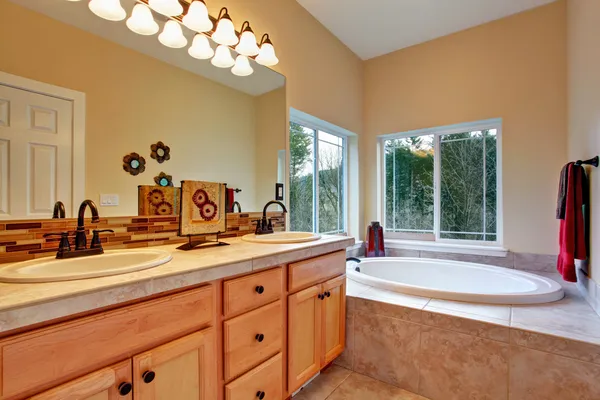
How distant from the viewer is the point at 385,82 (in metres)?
3.19

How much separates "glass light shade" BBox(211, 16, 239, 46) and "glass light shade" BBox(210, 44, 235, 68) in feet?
0.14

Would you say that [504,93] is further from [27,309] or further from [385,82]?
[27,309]

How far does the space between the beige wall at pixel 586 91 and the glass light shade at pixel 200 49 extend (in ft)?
7.10

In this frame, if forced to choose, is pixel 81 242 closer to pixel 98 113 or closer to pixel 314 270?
pixel 98 113

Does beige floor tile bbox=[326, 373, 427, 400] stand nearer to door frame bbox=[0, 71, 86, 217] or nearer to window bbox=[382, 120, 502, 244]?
door frame bbox=[0, 71, 86, 217]

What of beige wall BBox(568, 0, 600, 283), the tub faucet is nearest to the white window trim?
beige wall BBox(568, 0, 600, 283)

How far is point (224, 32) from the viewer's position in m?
1.72

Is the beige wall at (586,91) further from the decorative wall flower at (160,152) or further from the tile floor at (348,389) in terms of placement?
the decorative wall flower at (160,152)

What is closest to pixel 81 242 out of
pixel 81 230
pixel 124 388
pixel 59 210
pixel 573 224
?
pixel 81 230

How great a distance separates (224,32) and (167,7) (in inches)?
12.6

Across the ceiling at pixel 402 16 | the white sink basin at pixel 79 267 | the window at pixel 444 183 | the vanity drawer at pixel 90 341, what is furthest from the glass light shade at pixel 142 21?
the window at pixel 444 183

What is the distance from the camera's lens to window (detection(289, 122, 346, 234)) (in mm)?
2566

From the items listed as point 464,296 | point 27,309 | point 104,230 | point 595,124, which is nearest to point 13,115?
point 104,230

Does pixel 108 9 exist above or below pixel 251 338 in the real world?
above
